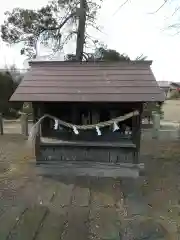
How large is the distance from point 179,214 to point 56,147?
2.72 meters

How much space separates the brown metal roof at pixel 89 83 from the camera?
5840 millimetres

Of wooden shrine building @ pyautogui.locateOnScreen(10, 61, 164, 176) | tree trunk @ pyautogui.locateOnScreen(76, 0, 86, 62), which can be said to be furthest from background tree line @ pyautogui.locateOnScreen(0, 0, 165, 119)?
wooden shrine building @ pyautogui.locateOnScreen(10, 61, 164, 176)

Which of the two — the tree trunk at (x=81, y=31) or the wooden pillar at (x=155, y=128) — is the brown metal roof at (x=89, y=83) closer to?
the wooden pillar at (x=155, y=128)

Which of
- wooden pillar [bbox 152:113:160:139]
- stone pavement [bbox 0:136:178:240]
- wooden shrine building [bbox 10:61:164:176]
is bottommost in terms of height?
wooden pillar [bbox 152:113:160:139]

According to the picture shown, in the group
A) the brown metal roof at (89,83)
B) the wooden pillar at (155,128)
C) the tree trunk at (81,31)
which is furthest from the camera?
the tree trunk at (81,31)

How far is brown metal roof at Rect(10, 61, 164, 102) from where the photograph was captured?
19.2ft

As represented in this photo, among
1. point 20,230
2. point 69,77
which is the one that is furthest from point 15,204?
point 69,77

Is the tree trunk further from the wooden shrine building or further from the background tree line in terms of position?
the wooden shrine building

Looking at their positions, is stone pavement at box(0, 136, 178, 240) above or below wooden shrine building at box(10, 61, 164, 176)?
below

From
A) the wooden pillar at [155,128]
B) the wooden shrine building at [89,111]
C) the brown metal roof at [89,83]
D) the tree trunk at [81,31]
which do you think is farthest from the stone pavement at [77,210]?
the tree trunk at [81,31]

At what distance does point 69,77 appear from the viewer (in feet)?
21.3

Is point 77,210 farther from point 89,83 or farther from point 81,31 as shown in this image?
point 81,31

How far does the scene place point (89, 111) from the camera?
630cm

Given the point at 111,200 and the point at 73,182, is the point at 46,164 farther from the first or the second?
the point at 111,200
